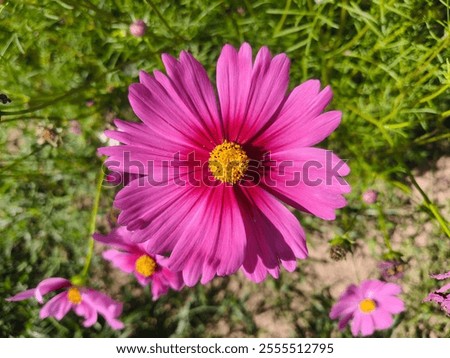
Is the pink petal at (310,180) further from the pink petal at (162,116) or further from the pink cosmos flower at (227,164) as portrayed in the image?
the pink petal at (162,116)

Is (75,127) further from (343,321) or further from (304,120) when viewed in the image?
(343,321)

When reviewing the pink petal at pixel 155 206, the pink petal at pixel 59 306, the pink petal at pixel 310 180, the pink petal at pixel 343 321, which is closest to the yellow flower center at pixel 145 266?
the pink petal at pixel 59 306

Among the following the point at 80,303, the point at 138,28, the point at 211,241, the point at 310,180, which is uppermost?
the point at 138,28

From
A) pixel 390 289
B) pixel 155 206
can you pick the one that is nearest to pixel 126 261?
pixel 155 206
